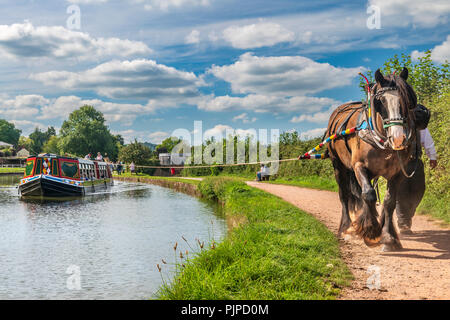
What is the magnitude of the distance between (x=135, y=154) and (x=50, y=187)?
876 inches

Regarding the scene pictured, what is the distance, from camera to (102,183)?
31.0 meters

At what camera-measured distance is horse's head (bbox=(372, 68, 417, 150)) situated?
5.13m

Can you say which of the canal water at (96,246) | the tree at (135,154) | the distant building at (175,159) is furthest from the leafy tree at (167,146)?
the canal water at (96,246)

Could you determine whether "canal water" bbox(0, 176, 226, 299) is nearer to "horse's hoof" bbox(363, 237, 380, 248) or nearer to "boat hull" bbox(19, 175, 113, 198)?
"horse's hoof" bbox(363, 237, 380, 248)

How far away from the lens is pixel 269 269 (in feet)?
15.7

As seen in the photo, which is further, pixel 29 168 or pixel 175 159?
pixel 175 159

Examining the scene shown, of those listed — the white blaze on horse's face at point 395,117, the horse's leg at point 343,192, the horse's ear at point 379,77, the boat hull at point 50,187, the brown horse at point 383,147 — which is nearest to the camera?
the white blaze on horse's face at point 395,117

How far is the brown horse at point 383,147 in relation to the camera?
207 inches

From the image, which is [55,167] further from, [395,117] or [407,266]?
[407,266]

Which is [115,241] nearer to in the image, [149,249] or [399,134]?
[149,249]

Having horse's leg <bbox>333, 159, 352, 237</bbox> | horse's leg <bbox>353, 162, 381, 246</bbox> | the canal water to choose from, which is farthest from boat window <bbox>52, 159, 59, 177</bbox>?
horse's leg <bbox>353, 162, 381, 246</bbox>

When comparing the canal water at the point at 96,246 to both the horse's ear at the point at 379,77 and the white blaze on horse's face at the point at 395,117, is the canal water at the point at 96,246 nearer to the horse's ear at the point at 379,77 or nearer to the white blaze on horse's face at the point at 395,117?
the white blaze on horse's face at the point at 395,117

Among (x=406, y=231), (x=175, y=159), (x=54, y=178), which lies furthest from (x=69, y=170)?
(x=175, y=159)
